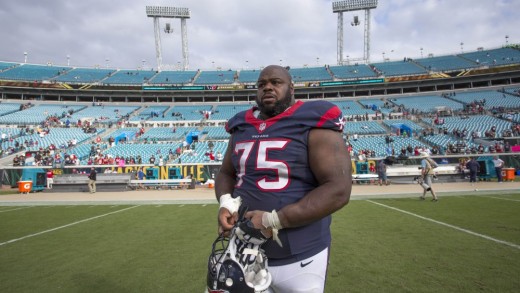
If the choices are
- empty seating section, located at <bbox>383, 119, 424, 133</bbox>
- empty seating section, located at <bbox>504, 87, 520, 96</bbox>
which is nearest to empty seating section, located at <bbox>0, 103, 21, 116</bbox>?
empty seating section, located at <bbox>383, 119, 424, 133</bbox>

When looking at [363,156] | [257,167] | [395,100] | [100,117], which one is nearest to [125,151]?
[100,117]

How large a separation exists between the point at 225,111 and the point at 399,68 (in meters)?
29.7

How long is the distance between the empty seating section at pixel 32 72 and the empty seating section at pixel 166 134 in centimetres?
2424

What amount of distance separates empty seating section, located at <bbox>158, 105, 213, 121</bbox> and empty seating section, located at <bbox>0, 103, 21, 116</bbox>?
18.8m

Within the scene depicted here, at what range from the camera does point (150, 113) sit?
1801 inches

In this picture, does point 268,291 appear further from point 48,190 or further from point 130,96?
point 130,96

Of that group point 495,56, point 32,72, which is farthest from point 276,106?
point 32,72

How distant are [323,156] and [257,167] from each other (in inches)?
16.7

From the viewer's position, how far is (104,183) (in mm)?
21625

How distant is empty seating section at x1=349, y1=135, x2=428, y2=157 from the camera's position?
27663mm

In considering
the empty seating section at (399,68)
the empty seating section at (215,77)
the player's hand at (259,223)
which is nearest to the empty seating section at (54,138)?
the empty seating section at (215,77)

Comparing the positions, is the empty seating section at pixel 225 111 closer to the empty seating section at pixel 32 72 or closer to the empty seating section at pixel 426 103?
the empty seating section at pixel 426 103

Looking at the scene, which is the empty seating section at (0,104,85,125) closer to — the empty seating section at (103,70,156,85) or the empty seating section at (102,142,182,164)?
the empty seating section at (103,70,156,85)

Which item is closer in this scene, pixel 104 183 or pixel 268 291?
pixel 268 291
